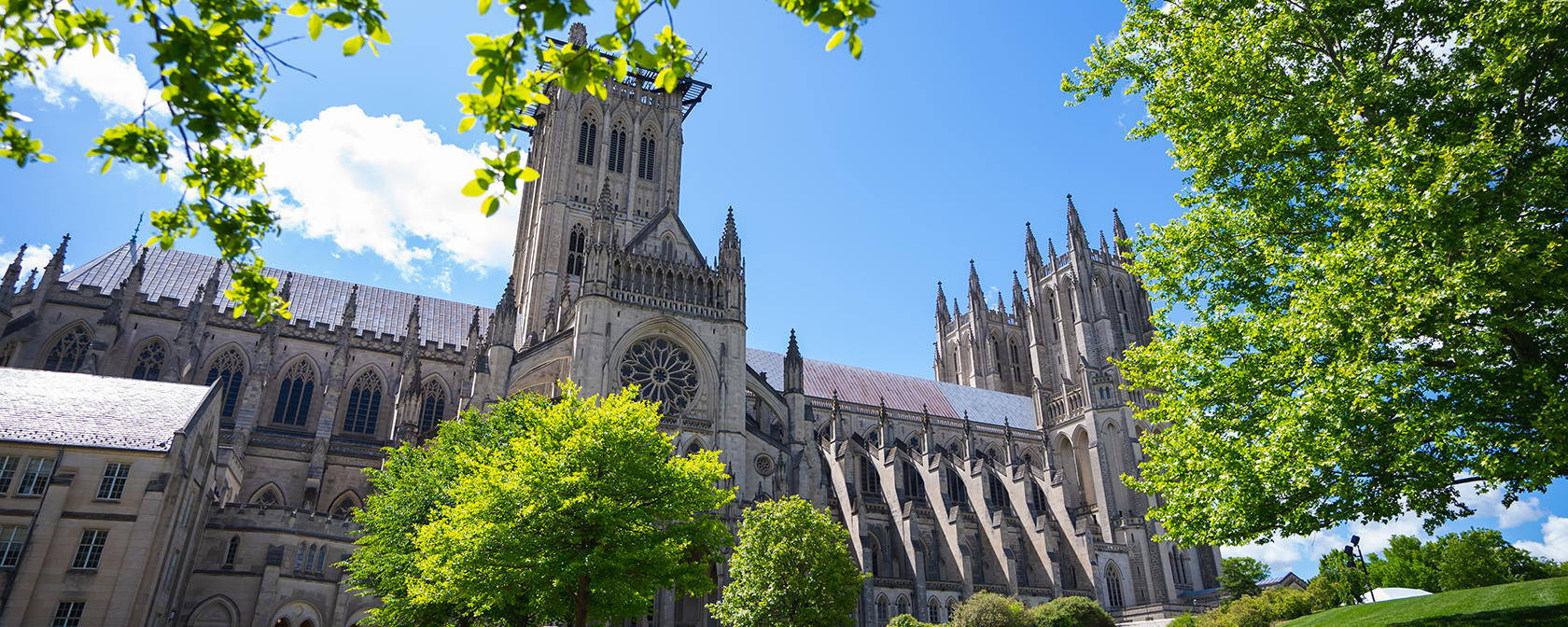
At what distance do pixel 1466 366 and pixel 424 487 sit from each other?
944 inches

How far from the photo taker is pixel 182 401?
27031 millimetres

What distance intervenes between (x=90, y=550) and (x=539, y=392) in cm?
1554

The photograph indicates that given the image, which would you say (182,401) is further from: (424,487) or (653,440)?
(653,440)

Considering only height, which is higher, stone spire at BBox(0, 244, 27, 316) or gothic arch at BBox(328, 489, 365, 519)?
stone spire at BBox(0, 244, 27, 316)

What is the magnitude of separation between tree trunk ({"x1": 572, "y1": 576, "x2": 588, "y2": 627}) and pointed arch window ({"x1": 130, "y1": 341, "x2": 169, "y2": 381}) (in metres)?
28.4

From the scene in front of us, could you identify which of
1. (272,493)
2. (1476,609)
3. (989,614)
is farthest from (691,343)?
(1476,609)

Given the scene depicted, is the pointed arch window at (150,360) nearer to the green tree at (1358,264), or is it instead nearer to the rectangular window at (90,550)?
the rectangular window at (90,550)

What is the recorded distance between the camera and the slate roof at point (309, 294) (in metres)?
38.7

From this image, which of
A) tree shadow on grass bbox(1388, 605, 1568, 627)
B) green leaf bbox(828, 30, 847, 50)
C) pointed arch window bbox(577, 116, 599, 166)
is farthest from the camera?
pointed arch window bbox(577, 116, 599, 166)

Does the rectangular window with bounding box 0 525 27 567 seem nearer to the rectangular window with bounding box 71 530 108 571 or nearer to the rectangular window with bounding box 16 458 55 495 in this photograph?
the rectangular window with bounding box 16 458 55 495

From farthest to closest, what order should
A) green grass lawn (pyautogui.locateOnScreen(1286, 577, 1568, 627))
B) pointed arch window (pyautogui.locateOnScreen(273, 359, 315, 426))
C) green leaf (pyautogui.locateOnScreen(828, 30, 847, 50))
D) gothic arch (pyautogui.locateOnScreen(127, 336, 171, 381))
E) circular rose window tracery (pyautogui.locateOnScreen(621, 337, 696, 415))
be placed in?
1. pointed arch window (pyautogui.locateOnScreen(273, 359, 315, 426))
2. gothic arch (pyautogui.locateOnScreen(127, 336, 171, 381))
3. circular rose window tracery (pyautogui.locateOnScreen(621, 337, 696, 415))
4. green grass lawn (pyautogui.locateOnScreen(1286, 577, 1568, 627))
5. green leaf (pyautogui.locateOnScreen(828, 30, 847, 50))

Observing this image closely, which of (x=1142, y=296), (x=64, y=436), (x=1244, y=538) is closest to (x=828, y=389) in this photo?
(x=1142, y=296)

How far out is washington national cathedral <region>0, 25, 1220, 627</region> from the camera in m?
23.8

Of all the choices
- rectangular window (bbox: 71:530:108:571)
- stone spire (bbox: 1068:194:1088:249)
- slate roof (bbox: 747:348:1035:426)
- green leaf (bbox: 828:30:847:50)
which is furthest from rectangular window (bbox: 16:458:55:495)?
stone spire (bbox: 1068:194:1088:249)
